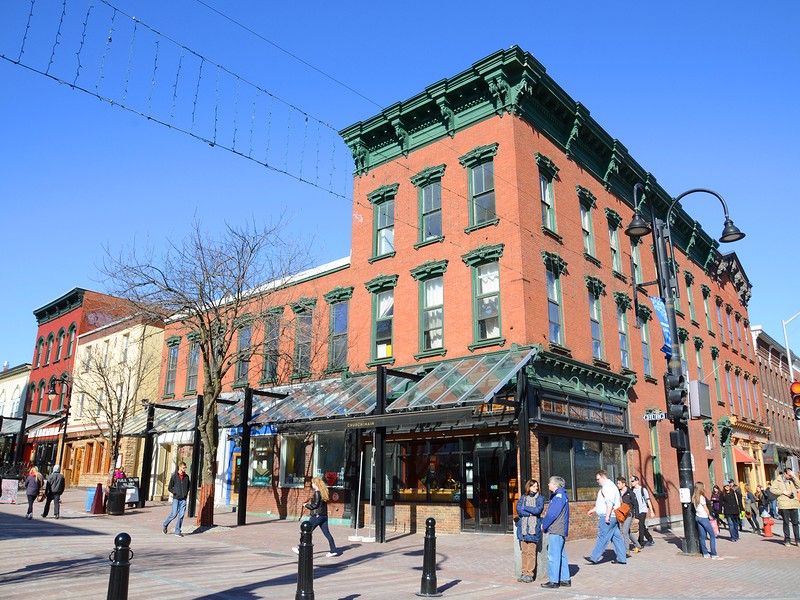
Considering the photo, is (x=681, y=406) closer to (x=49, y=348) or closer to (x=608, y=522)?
(x=608, y=522)

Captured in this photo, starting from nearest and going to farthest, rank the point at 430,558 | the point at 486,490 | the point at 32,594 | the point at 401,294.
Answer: the point at 32,594 < the point at 430,558 < the point at 486,490 < the point at 401,294

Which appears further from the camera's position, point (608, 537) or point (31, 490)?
point (31, 490)

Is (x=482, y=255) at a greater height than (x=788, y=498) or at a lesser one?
greater

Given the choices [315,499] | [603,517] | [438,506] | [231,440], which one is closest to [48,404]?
[231,440]

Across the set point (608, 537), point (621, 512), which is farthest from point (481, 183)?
point (608, 537)

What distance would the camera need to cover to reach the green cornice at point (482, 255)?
1891cm

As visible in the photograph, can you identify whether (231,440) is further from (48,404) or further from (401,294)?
(48,404)

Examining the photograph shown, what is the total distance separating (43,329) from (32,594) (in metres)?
43.7

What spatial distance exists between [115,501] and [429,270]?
12.9 metres

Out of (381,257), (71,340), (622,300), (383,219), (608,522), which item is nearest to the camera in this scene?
(608,522)

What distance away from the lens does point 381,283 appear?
2188 cm

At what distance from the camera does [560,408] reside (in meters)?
18.2

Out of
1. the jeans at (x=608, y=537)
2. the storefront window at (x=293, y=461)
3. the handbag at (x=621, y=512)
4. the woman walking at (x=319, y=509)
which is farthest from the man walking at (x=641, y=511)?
the storefront window at (x=293, y=461)

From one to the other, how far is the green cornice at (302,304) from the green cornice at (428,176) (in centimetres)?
614
